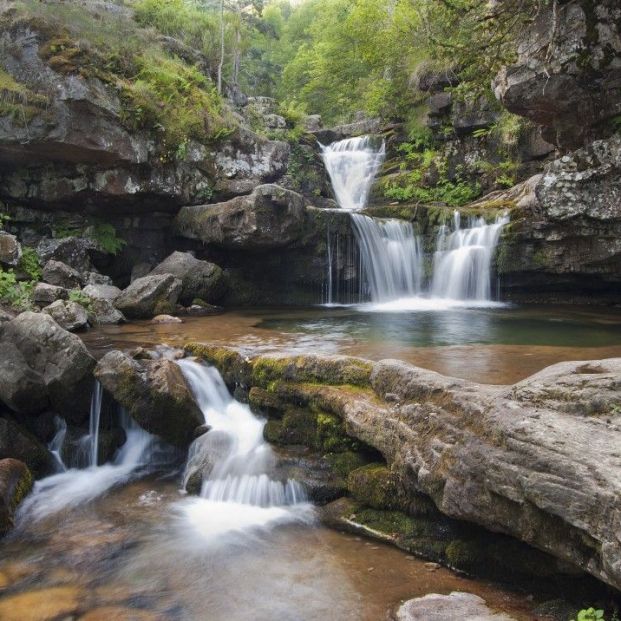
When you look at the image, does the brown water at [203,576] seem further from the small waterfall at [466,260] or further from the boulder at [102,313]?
the small waterfall at [466,260]

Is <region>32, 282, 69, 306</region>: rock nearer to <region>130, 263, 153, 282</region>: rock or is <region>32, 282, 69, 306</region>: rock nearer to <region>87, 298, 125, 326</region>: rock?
<region>87, 298, 125, 326</region>: rock

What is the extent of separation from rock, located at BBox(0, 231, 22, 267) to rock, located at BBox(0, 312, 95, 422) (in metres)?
5.69

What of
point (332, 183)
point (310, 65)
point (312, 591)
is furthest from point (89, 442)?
point (310, 65)

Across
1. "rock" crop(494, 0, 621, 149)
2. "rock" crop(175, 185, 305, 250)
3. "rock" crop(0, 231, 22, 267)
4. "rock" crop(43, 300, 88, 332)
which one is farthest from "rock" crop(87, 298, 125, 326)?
"rock" crop(494, 0, 621, 149)

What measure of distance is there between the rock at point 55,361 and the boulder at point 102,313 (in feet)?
13.5

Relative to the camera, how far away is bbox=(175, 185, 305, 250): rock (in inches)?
557

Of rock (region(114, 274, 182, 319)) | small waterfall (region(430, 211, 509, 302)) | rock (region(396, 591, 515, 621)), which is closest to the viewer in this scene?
rock (region(396, 591, 515, 621))

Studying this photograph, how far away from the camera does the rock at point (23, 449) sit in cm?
629

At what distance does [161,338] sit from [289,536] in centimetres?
541

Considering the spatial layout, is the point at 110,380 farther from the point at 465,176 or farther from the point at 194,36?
the point at 194,36

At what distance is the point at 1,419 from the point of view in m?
6.44

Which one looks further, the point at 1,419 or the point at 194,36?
the point at 194,36

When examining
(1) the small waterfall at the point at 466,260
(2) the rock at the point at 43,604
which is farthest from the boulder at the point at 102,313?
(1) the small waterfall at the point at 466,260

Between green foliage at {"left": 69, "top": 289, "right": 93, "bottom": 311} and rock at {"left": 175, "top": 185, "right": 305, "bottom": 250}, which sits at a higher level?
rock at {"left": 175, "top": 185, "right": 305, "bottom": 250}
